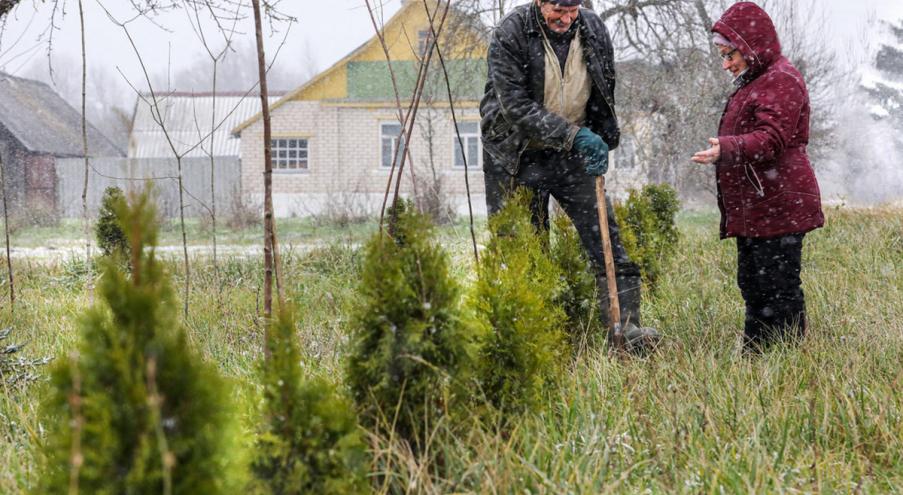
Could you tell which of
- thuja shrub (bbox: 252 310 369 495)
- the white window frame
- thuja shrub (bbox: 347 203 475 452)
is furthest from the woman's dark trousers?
the white window frame

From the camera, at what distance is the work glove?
3615 millimetres

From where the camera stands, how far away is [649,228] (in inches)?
244

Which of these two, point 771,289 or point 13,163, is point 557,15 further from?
point 13,163

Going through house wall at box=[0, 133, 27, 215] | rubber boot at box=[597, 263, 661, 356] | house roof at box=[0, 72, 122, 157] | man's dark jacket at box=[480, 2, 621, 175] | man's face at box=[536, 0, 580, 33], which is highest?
house roof at box=[0, 72, 122, 157]

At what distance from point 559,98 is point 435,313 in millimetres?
1943

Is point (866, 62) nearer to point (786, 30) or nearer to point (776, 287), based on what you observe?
point (786, 30)

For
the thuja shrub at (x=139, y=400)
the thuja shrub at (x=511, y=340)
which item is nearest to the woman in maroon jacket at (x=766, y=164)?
the thuja shrub at (x=511, y=340)

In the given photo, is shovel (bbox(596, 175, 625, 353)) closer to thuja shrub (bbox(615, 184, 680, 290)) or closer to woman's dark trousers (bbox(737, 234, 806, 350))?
woman's dark trousers (bbox(737, 234, 806, 350))

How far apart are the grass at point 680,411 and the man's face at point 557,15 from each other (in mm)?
1510

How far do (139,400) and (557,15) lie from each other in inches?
111

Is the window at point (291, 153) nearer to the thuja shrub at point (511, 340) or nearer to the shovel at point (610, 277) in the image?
the shovel at point (610, 277)

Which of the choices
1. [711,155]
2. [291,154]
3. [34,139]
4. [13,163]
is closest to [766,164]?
[711,155]

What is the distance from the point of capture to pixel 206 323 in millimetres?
4781

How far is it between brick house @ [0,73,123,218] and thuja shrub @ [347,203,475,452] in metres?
23.4
